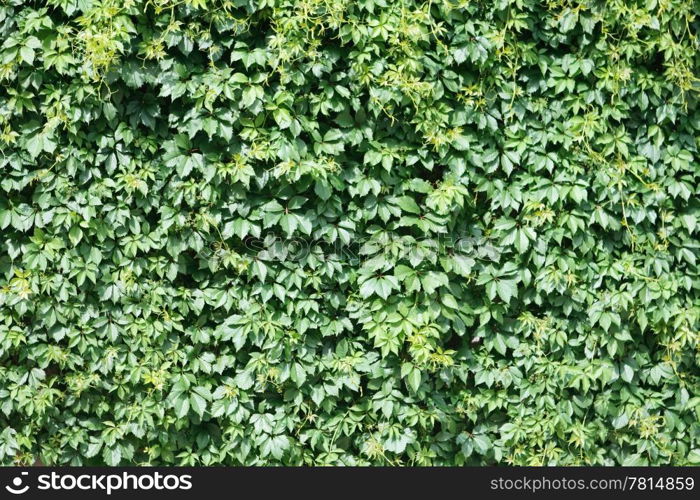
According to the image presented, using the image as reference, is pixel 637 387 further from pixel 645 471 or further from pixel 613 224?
pixel 613 224

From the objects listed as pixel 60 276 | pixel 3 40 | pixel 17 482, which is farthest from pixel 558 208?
pixel 17 482

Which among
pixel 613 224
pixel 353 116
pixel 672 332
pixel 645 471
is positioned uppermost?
pixel 353 116

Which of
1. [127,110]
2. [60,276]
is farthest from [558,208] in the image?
[60,276]

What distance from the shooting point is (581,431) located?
2.83 m

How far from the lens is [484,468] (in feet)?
9.48

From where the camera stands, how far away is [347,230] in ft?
8.91

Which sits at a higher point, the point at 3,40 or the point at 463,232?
the point at 3,40

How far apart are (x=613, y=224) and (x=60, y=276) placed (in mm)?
2217

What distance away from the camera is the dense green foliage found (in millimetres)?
2590

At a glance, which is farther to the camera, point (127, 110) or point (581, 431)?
point (581, 431)

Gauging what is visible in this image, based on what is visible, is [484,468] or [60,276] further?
[484,468]

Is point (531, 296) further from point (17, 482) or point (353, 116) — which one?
point (17, 482)

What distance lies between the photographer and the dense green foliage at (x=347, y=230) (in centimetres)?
259

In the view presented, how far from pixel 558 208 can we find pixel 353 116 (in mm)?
897
